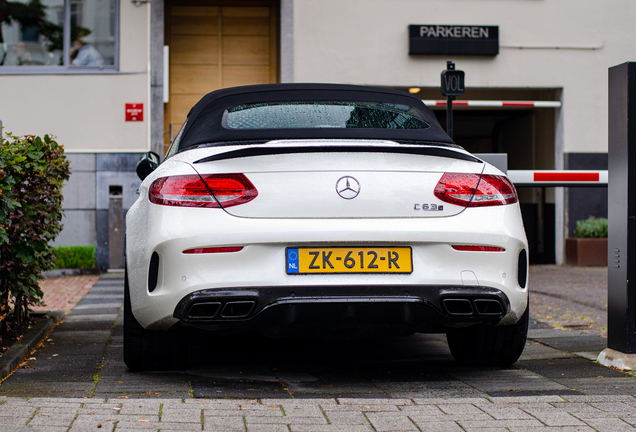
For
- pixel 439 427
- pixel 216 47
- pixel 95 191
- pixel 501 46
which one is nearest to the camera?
pixel 439 427

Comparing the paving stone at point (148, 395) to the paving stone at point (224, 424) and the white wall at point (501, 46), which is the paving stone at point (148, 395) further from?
the white wall at point (501, 46)

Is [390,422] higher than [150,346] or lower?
lower

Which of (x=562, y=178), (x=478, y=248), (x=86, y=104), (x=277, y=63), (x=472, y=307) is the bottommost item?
(x=472, y=307)

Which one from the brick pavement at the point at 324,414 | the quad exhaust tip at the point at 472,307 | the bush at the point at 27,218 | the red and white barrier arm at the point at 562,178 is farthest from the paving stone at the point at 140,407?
the red and white barrier arm at the point at 562,178

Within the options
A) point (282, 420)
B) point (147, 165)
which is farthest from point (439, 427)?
point (147, 165)

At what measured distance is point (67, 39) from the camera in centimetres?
1199

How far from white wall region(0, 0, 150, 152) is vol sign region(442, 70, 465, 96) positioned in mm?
6090

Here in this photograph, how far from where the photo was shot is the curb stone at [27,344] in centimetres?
402

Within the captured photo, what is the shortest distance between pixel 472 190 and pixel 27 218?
9.90 feet

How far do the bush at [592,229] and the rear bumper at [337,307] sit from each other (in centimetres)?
962

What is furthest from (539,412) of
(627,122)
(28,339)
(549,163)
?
(549,163)

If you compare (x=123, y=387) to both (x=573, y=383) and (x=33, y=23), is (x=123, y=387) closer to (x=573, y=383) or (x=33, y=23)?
(x=573, y=383)

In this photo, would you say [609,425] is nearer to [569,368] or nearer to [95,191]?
[569,368]

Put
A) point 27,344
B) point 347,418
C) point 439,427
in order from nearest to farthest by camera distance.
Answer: point 439,427, point 347,418, point 27,344
